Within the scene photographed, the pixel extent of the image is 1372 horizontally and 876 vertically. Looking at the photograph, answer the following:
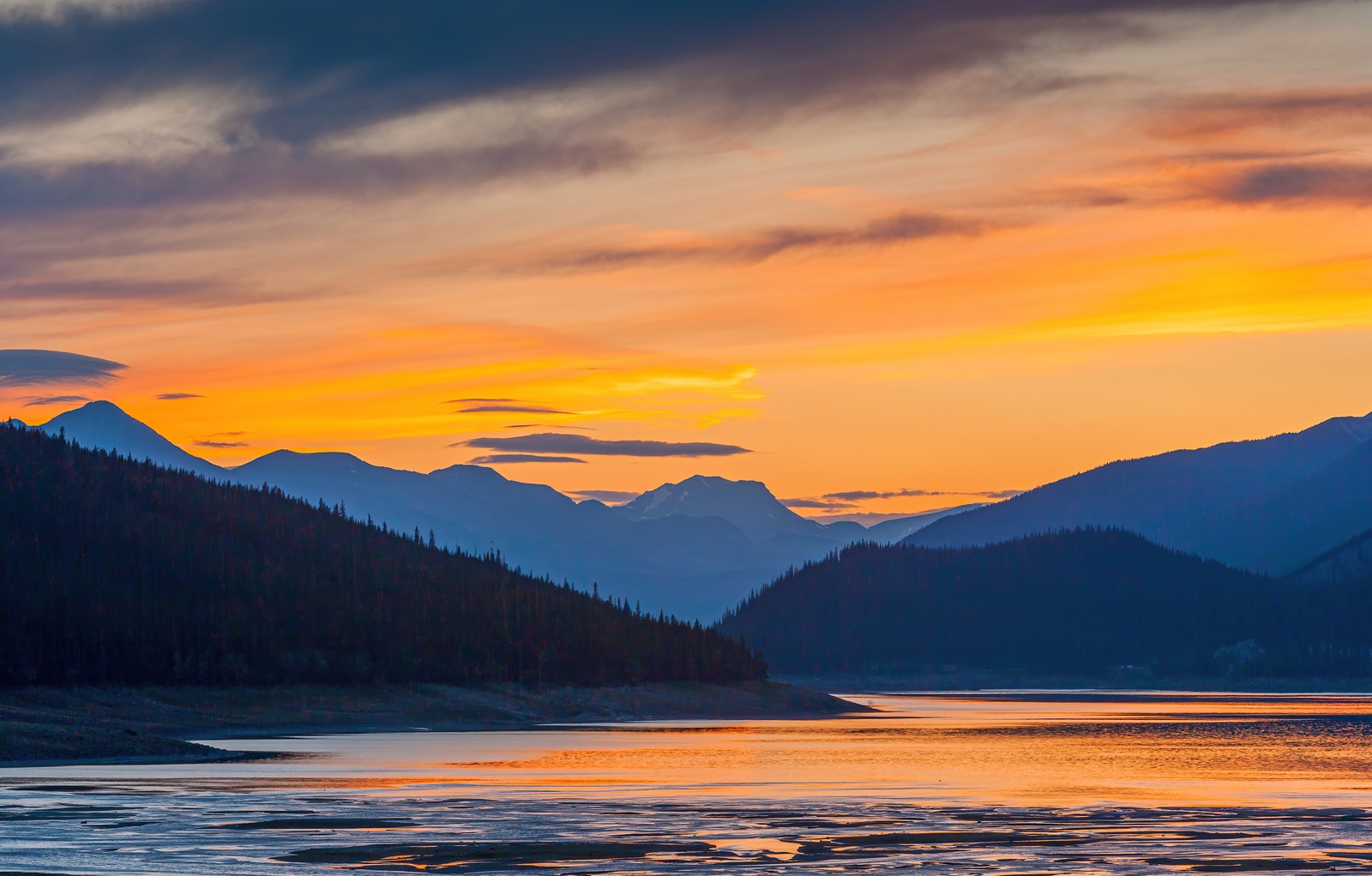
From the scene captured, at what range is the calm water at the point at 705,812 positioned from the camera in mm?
54188

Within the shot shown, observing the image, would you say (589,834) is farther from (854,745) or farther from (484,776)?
(854,745)

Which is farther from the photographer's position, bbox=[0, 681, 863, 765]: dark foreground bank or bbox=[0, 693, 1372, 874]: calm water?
bbox=[0, 681, 863, 765]: dark foreground bank

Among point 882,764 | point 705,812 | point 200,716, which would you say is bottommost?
point 705,812

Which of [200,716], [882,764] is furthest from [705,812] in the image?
[200,716]

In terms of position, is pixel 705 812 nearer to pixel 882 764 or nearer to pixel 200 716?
pixel 882 764

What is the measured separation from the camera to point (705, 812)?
2803 inches

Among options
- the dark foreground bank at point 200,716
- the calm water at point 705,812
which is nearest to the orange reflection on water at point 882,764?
the calm water at point 705,812

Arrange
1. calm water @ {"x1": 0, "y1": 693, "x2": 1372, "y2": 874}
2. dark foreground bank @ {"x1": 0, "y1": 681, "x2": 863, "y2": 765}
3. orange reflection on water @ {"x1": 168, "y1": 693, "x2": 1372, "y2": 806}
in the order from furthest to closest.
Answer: dark foreground bank @ {"x1": 0, "y1": 681, "x2": 863, "y2": 765} → orange reflection on water @ {"x1": 168, "y1": 693, "x2": 1372, "y2": 806} → calm water @ {"x1": 0, "y1": 693, "x2": 1372, "y2": 874}

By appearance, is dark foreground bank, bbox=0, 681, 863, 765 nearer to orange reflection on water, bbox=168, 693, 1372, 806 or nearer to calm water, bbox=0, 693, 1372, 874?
orange reflection on water, bbox=168, 693, 1372, 806

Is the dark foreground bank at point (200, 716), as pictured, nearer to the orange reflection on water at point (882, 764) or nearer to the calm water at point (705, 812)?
the orange reflection on water at point (882, 764)

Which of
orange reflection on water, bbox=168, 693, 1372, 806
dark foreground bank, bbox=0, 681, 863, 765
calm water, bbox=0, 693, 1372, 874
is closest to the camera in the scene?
calm water, bbox=0, 693, 1372, 874

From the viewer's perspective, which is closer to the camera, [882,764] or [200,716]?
[882,764]

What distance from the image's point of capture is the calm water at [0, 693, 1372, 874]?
178 ft

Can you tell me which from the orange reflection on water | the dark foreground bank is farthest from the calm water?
the dark foreground bank
